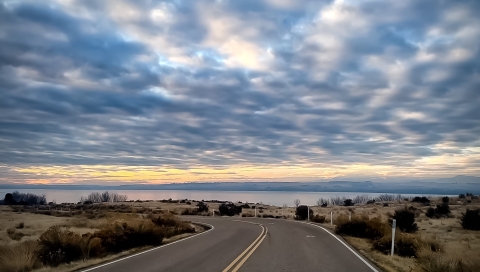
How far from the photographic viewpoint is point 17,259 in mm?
13078

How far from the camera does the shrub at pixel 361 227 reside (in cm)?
2267

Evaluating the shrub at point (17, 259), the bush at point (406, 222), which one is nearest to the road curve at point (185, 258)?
the shrub at point (17, 259)

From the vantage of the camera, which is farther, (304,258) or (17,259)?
(304,258)

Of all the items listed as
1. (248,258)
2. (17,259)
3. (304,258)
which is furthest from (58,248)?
(304,258)

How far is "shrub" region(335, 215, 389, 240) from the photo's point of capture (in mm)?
22672

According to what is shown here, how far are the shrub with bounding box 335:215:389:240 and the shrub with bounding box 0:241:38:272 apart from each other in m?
16.2

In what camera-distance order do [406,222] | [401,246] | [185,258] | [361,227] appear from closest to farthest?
[185,258]
[401,246]
[361,227]
[406,222]

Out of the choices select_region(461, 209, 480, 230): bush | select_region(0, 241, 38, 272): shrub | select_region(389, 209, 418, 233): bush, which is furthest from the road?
select_region(461, 209, 480, 230): bush

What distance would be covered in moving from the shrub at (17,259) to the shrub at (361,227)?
1624 cm

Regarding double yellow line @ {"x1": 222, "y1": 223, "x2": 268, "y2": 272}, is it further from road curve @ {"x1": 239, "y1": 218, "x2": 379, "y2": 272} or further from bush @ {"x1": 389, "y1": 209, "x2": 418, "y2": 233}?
bush @ {"x1": 389, "y1": 209, "x2": 418, "y2": 233}

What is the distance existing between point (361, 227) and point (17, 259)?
18.0 metres

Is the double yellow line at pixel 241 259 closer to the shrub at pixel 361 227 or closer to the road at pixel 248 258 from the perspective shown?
the road at pixel 248 258

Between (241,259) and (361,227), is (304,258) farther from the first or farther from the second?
(361,227)

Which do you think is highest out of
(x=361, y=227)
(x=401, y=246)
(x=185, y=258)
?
(x=361, y=227)
